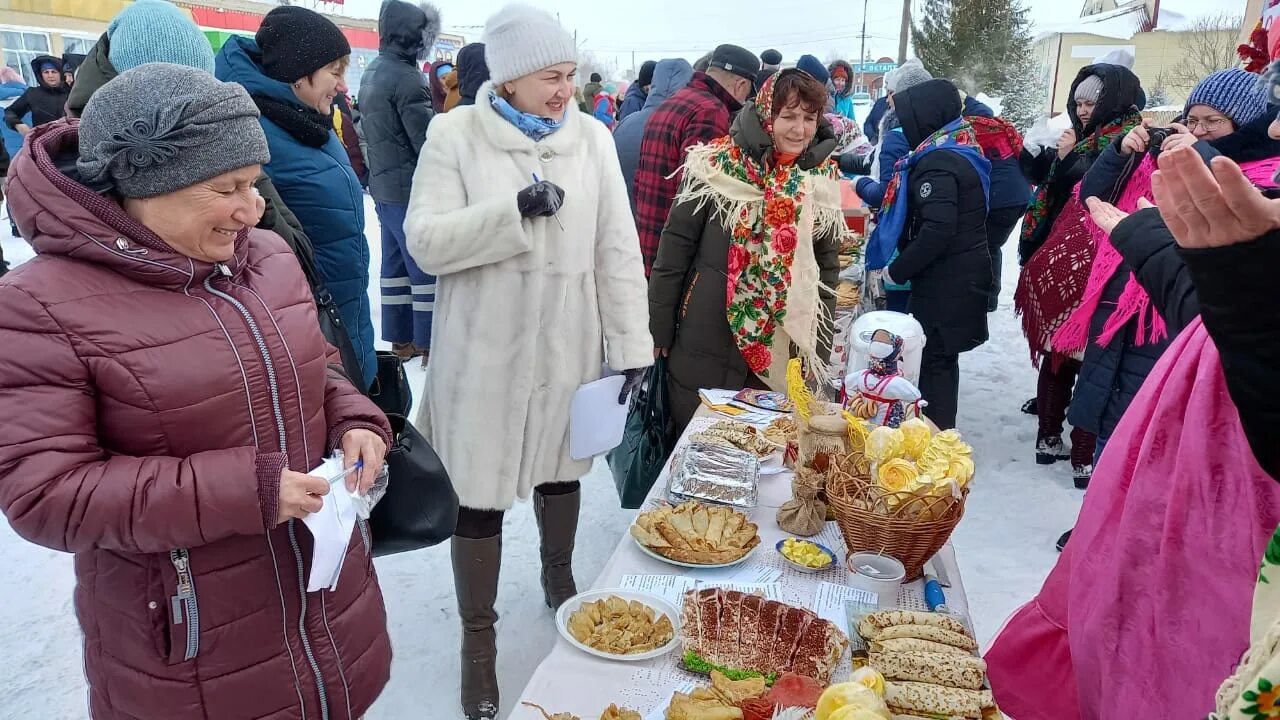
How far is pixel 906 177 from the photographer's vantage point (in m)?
4.17

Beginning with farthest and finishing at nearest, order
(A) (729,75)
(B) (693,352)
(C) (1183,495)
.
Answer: (A) (729,75) → (B) (693,352) → (C) (1183,495)

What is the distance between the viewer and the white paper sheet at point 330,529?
4.84 feet

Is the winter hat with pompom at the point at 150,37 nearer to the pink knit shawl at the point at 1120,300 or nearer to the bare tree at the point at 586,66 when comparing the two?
the bare tree at the point at 586,66

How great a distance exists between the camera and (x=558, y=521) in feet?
9.75

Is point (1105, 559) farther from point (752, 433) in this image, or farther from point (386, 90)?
point (386, 90)

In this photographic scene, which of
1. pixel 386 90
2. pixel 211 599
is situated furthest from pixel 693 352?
pixel 386 90

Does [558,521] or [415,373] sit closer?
[558,521]

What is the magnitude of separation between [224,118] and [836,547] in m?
1.69

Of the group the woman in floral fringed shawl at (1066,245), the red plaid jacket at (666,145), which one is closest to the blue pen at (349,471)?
the red plaid jacket at (666,145)

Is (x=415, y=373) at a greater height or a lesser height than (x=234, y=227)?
lesser

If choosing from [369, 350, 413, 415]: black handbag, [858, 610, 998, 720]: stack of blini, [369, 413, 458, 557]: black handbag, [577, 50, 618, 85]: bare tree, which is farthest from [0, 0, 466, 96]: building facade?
[858, 610, 998, 720]: stack of blini

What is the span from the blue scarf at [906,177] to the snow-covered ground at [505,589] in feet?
4.59

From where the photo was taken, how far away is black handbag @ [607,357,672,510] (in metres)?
3.24

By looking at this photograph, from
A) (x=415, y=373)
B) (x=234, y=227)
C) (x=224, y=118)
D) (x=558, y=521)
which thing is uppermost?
(x=224, y=118)
